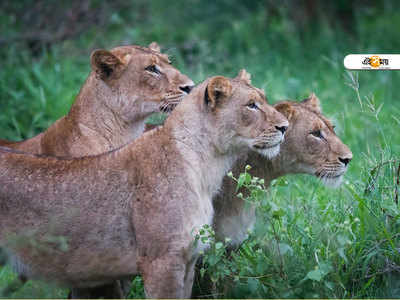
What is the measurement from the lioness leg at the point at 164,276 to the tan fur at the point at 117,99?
1.41m

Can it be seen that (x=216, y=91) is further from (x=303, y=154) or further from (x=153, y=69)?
(x=153, y=69)

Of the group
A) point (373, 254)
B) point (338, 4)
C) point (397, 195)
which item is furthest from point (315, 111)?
point (338, 4)

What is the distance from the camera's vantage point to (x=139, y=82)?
4941mm

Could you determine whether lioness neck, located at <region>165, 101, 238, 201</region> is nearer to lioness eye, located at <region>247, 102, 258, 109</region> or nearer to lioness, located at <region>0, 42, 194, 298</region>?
lioness eye, located at <region>247, 102, 258, 109</region>

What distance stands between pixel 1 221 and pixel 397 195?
94.1 inches

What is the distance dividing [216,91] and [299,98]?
13.1 ft

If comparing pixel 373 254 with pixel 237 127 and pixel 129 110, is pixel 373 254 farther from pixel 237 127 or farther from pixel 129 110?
pixel 129 110

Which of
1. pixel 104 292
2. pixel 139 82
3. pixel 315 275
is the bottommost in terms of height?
pixel 104 292

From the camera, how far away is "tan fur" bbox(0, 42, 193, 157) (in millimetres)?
4914

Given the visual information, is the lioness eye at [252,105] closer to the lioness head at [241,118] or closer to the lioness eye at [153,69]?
the lioness head at [241,118]

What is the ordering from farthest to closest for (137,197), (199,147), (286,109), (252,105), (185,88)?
(185,88), (286,109), (252,105), (199,147), (137,197)

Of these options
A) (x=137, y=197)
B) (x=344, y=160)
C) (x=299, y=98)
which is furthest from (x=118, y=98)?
(x=299, y=98)

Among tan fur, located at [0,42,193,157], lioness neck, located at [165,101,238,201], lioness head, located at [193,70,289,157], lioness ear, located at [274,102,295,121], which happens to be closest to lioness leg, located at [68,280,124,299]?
tan fur, located at [0,42,193,157]

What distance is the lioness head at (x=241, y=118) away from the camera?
13.2 ft
